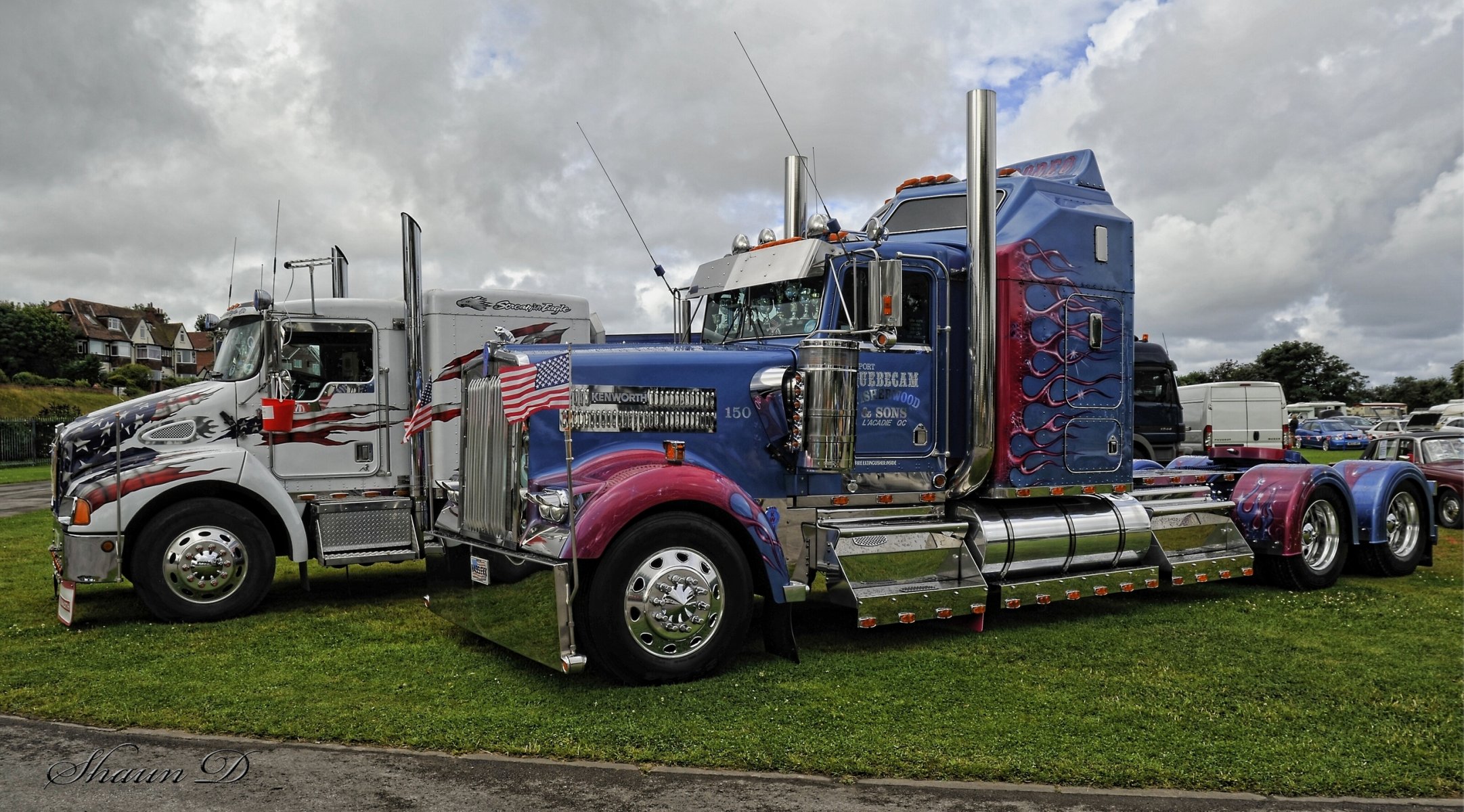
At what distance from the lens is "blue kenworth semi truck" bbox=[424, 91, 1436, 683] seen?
669 cm

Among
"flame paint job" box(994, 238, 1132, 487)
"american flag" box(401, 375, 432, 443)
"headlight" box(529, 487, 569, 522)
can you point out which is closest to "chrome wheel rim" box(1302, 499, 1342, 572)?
"flame paint job" box(994, 238, 1132, 487)

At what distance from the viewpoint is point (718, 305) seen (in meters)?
9.09

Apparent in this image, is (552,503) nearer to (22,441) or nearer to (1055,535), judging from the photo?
(1055,535)

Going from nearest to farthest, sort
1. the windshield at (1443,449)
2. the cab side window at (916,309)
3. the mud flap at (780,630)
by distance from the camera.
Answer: the mud flap at (780,630), the cab side window at (916,309), the windshield at (1443,449)

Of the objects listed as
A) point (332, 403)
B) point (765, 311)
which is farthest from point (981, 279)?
point (332, 403)

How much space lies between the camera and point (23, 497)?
2236cm

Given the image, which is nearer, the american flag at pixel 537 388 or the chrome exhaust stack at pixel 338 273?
the american flag at pixel 537 388

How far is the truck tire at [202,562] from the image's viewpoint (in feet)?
29.1

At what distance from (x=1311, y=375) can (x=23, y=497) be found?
294 feet

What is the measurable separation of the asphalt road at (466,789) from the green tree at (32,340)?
76589mm

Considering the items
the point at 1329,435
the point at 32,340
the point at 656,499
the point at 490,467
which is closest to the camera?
the point at 656,499

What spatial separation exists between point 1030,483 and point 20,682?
25.0ft

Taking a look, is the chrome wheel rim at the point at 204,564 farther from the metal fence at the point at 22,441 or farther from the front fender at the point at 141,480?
the metal fence at the point at 22,441

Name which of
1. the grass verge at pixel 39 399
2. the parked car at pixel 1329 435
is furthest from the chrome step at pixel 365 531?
the parked car at pixel 1329 435
